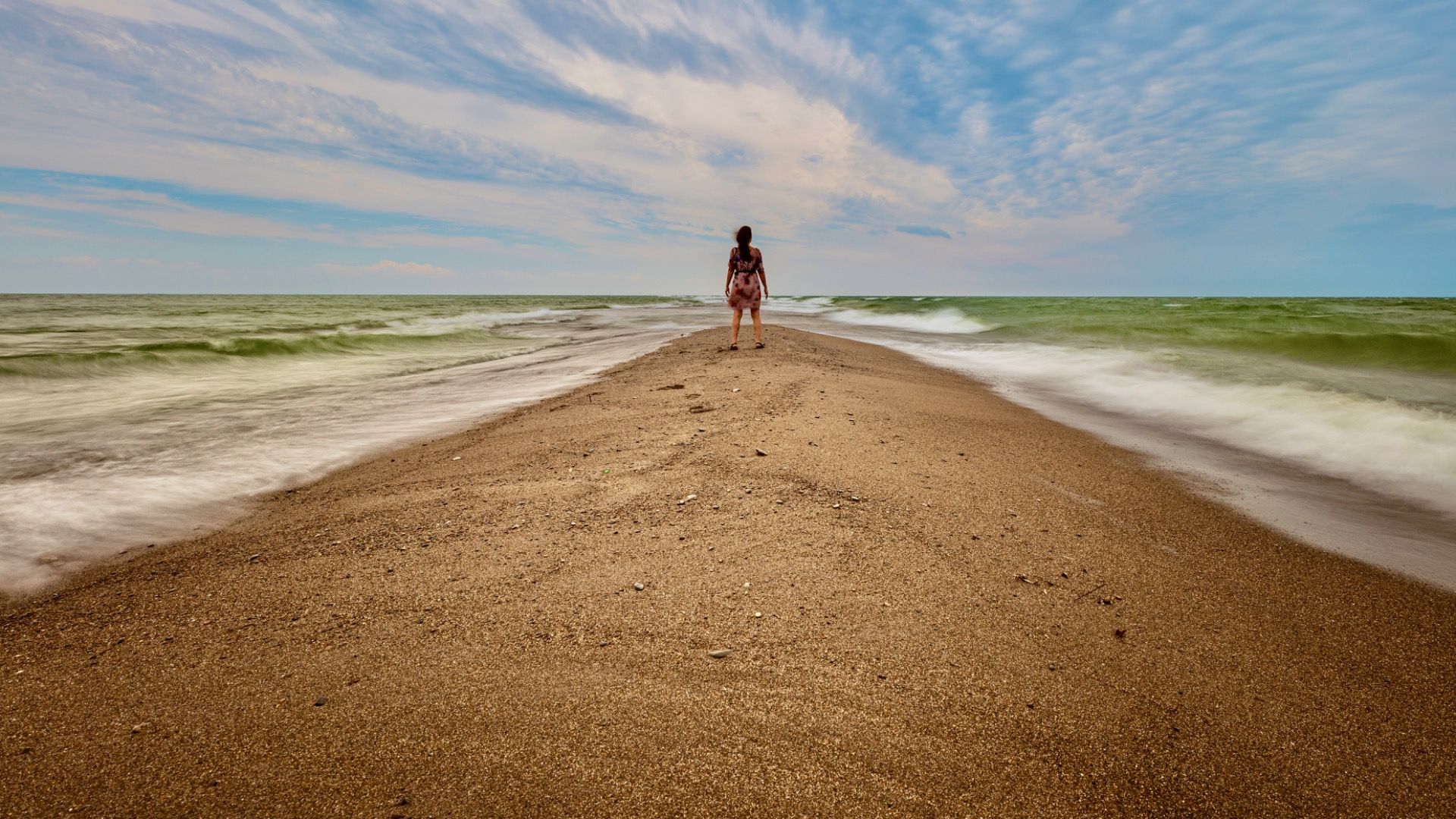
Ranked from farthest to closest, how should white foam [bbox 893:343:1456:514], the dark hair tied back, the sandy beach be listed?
the dark hair tied back < white foam [bbox 893:343:1456:514] < the sandy beach

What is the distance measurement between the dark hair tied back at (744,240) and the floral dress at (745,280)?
2.0 inches

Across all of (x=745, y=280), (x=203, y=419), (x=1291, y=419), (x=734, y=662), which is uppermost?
(x=745, y=280)

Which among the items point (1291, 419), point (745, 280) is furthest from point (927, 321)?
point (1291, 419)

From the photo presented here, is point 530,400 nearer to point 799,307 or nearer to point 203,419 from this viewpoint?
point 203,419

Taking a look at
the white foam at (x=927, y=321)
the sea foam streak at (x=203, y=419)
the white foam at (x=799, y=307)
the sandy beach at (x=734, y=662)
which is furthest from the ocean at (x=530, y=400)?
the white foam at (x=799, y=307)

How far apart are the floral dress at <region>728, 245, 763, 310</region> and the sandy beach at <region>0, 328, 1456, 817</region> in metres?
6.55

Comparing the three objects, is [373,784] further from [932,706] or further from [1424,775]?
[1424,775]

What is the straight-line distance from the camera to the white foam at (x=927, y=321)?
69.2 feet

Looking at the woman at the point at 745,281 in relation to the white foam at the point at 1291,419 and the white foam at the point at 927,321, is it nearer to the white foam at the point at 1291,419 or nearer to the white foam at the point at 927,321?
the white foam at the point at 1291,419

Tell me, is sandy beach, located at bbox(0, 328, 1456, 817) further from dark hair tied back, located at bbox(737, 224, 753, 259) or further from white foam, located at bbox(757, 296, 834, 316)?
white foam, located at bbox(757, 296, 834, 316)

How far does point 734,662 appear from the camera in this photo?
73.8 inches

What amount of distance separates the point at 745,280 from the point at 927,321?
18.2 metres

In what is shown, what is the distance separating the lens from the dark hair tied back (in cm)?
891

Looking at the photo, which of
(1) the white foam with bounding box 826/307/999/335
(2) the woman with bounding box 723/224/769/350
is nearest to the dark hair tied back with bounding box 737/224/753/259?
(2) the woman with bounding box 723/224/769/350
